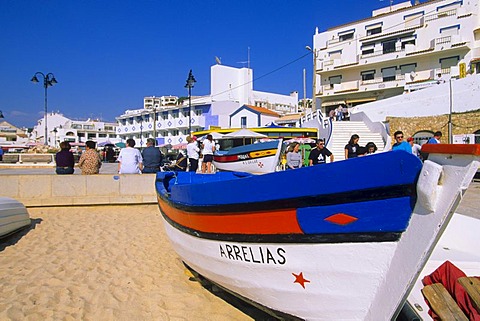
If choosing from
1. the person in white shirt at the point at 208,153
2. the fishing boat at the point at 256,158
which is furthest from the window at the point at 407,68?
the person in white shirt at the point at 208,153

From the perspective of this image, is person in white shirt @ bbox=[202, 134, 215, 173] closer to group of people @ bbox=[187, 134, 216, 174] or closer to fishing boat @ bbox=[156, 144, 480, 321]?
group of people @ bbox=[187, 134, 216, 174]

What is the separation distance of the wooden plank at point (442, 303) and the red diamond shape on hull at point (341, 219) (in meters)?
1.11

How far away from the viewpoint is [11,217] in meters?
5.72

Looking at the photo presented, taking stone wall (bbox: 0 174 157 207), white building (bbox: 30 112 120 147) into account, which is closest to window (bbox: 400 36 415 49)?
stone wall (bbox: 0 174 157 207)

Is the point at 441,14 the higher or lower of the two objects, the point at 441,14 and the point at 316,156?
the higher

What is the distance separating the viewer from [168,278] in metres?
4.19

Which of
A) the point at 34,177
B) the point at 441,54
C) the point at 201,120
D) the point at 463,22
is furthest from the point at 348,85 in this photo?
the point at 34,177

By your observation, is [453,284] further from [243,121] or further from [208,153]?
[243,121]

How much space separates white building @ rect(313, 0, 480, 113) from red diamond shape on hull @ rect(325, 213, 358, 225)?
2912 centimetres

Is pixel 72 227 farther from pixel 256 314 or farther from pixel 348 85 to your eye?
pixel 348 85

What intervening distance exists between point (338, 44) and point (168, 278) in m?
38.5

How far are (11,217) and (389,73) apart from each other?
35221mm

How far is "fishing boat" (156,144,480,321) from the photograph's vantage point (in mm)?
1729

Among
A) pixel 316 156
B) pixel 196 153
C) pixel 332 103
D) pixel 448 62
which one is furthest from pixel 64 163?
pixel 448 62
